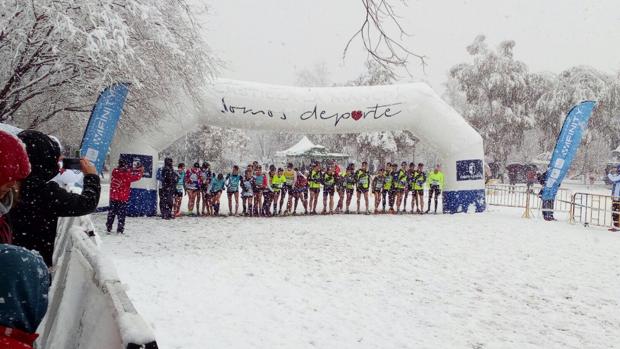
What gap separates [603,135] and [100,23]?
4196cm

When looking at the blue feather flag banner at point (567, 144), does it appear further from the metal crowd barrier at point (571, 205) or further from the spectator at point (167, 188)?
the spectator at point (167, 188)

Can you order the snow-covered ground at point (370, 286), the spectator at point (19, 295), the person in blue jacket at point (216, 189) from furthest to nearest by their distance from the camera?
the person in blue jacket at point (216, 189) → the snow-covered ground at point (370, 286) → the spectator at point (19, 295)

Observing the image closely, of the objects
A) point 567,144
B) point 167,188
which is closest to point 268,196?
point 167,188

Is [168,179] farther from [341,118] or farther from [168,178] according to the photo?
[341,118]

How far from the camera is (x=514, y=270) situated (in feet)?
25.2

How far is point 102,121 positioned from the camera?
33.3 feet

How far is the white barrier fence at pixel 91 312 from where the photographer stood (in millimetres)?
1607

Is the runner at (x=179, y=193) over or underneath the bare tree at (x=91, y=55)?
underneath

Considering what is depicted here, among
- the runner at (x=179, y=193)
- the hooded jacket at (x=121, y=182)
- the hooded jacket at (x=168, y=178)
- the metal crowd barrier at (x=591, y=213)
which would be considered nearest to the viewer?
the hooded jacket at (x=121, y=182)

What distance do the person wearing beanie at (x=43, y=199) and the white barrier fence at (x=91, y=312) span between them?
0.25 metres

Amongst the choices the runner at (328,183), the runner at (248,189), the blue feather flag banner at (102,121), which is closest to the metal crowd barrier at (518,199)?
the runner at (328,183)

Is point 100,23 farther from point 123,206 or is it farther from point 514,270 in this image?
point 514,270

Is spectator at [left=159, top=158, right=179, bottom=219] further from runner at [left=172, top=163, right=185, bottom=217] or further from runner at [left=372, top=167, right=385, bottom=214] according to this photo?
runner at [left=372, top=167, right=385, bottom=214]

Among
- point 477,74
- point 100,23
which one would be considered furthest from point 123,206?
point 477,74
